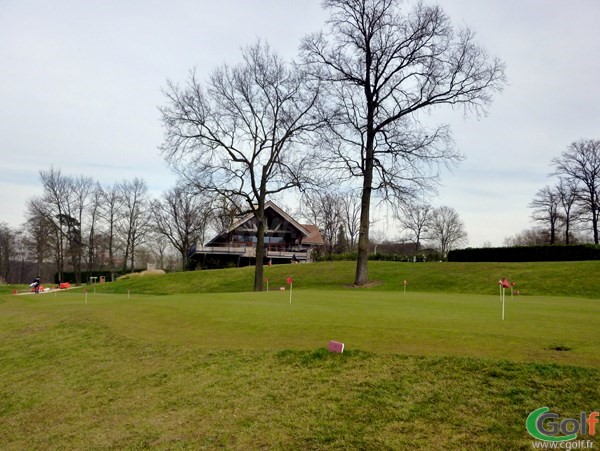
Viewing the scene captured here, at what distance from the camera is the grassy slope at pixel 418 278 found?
91.1 feet

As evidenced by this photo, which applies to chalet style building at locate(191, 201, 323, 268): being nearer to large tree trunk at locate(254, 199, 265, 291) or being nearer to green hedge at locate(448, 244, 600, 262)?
green hedge at locate(448, 244, 600, 262)

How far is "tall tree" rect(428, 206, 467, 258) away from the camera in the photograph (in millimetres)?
101188

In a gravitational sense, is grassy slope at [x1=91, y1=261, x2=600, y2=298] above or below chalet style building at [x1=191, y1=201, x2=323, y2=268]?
below

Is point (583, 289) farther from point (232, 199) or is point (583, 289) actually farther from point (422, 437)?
point (422, 437)

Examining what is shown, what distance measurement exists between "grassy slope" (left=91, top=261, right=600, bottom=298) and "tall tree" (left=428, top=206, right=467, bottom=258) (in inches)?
2451

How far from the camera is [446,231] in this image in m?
103

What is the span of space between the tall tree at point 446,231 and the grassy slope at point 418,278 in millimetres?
62255

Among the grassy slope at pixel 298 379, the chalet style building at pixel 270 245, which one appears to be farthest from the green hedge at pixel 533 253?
the grassy slope at pixel 298 379

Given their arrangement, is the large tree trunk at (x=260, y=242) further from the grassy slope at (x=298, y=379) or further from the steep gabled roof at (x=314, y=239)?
the steep gabled roof at (x=314, y=239)

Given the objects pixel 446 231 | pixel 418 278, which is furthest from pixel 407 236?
pixel 418 278

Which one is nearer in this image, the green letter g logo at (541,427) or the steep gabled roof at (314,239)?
the green letter g logo at (541,427)

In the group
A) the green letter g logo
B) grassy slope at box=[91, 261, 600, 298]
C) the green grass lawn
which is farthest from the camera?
grassy slope at box=[91, 261, 600, 298]

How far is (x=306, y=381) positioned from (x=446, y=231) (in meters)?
101

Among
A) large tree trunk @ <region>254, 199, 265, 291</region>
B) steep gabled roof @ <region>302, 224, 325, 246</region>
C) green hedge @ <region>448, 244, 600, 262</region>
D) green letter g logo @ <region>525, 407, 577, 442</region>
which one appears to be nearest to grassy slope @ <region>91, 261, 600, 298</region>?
large tree trunk @ <region>254, 199, 265, 291</region>
